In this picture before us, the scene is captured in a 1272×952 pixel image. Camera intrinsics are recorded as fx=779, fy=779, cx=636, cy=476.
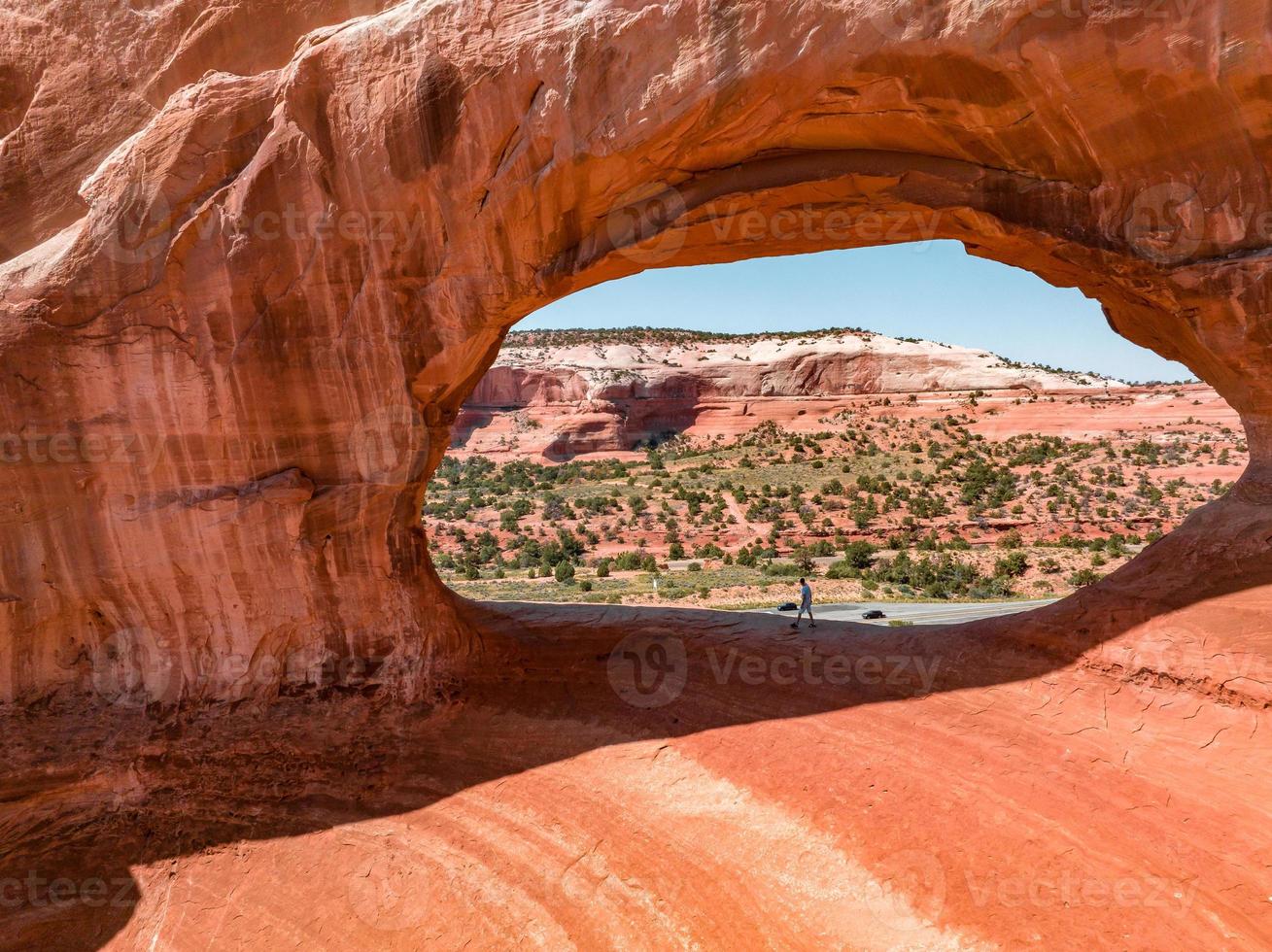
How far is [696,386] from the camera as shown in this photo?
57125 mm

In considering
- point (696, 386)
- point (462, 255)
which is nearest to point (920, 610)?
point (462, 255)

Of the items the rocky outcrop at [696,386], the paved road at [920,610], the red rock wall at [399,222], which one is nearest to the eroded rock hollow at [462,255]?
the red rock wall at [399,222]

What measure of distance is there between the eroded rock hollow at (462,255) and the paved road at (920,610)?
29.8 feet

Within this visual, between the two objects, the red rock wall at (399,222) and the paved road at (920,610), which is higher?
the red rock wall at (399,222)

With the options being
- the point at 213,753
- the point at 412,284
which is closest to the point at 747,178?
the point at 412,284

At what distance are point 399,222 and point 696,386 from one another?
49.9 metres

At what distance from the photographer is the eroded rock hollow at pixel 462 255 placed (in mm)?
6477

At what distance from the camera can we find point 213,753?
798 centimetres

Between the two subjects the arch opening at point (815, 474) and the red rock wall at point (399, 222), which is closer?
the red rock wall at point (399, 222)

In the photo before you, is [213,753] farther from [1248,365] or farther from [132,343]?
[1248,365]

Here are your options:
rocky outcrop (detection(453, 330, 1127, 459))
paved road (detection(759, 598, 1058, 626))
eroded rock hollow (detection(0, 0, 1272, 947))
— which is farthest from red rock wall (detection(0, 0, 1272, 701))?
rocky outcrop (detection(453, 330, 1127, 459))

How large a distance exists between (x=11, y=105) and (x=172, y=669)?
7.13 m

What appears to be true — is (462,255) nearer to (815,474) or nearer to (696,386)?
(815,474)

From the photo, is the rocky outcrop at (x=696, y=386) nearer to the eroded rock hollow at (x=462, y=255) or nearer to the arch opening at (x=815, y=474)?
the arch opening at (x=815, y=474)
